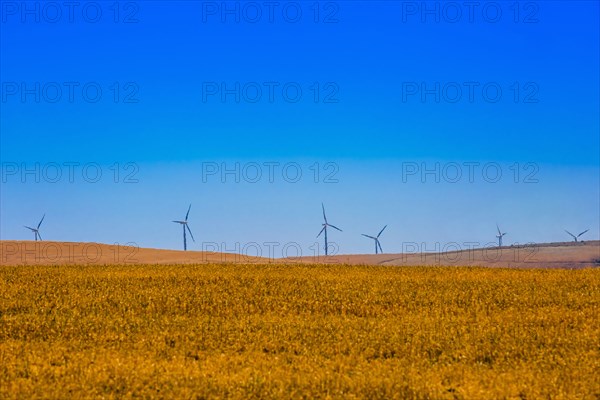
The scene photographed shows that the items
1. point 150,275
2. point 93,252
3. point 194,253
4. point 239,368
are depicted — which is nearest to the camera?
point 239,368

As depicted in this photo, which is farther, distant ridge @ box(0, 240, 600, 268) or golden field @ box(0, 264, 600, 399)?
distant ridge @ box(0, 240, 600, 268)

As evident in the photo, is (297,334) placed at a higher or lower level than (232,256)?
lower

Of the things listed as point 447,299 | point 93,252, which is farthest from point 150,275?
point 93,252

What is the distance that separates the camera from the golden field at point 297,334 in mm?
15242

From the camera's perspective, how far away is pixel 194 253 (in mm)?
68938

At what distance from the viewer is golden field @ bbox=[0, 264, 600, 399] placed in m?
15.2

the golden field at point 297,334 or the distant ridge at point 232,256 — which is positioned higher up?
the distant ridge at point 232,256

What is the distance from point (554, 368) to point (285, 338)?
6.99 metres

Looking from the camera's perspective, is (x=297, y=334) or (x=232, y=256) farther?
(x=232, y=256)

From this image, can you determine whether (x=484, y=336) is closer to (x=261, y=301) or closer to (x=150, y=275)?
(x=261, y=301)

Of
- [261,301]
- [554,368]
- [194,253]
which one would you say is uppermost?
[194,253]

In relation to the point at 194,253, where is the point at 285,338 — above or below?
below

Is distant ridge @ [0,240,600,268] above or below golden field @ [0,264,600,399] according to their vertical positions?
above

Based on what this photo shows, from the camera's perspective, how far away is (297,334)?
2042 cm
